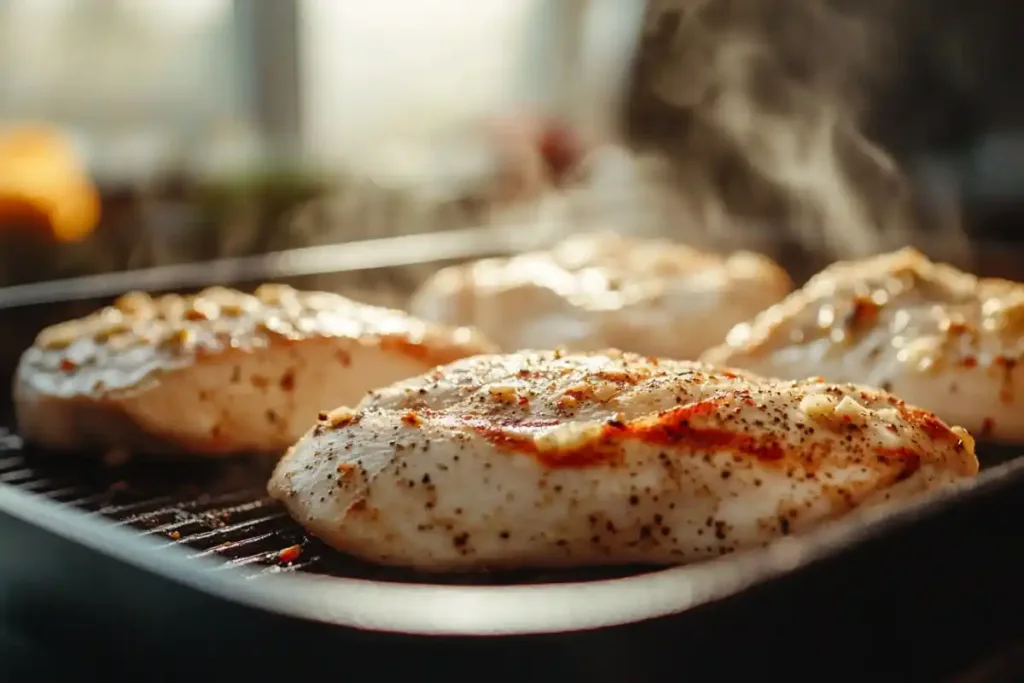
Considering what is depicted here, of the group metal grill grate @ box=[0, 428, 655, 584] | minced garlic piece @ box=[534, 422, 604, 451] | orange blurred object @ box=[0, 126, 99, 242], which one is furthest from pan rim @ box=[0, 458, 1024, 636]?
orange blurred object @ box=[0, 126, 99, 242]

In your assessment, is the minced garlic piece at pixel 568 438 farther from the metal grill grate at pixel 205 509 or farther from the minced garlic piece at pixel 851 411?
the minced garlic piece at pixel 851 411

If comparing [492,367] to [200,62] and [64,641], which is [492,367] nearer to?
[64,641]

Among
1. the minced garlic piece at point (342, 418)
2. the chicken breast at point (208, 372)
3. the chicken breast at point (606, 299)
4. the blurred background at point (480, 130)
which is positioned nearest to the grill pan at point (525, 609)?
the minced garlic piece at point (342, 418)

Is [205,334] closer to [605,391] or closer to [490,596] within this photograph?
[605,391]

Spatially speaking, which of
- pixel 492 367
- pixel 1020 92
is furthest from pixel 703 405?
pixel 1020 92

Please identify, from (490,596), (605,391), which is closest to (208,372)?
(605,391)

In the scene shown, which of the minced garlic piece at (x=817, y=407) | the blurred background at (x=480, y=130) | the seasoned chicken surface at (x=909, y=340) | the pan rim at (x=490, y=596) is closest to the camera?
the pan rim at (x=490, y=596)
